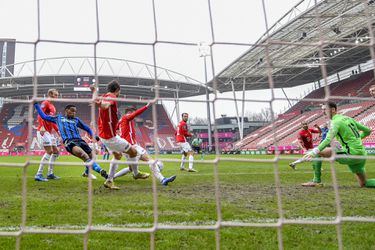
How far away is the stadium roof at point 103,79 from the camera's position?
3478mm

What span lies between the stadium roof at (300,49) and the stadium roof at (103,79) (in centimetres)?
54

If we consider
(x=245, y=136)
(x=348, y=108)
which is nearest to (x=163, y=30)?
(x=245, y=136)

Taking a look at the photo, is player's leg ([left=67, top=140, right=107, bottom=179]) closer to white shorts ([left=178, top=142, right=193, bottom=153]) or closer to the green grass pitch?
the green grass pitch

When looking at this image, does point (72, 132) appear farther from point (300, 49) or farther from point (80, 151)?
point (300, 49)

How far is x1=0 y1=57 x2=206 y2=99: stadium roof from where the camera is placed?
11.4 ft

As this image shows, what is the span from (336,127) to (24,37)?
12.9 feet

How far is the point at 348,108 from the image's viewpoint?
11.1 metres

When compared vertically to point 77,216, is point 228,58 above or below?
above

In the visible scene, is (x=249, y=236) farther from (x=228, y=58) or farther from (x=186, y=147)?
(x=186, y=147)

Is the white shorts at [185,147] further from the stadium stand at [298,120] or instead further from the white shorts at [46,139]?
the white shorts at [46,139]

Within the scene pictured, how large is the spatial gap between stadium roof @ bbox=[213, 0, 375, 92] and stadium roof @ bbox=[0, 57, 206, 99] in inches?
21.4

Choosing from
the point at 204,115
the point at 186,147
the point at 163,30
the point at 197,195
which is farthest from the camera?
the point at 186,147

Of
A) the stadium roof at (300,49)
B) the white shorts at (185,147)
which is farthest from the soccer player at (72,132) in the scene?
the white shorts at (185,147)

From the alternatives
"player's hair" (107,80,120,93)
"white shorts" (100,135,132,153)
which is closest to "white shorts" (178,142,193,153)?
"white shorts" (100,135,132,153)
